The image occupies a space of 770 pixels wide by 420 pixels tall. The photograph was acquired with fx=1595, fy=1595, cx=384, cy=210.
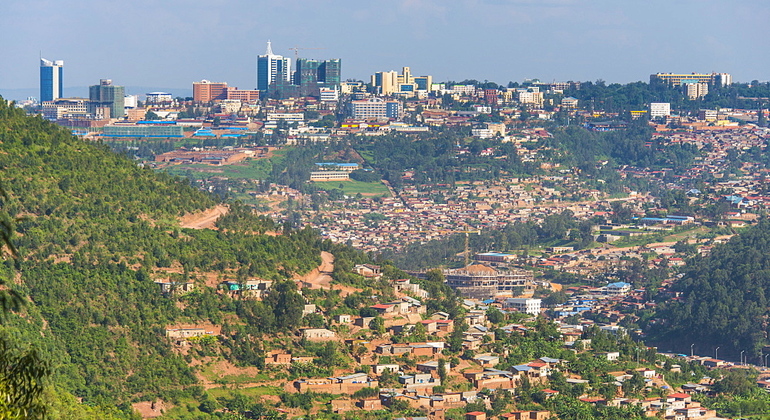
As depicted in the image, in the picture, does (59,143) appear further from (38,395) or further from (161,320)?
(38,395)

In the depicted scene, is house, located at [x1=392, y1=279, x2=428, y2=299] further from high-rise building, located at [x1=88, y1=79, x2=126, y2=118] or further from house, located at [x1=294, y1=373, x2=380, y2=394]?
high-rise building, located at [x1=88, y1=79, x2=126, y2=118]

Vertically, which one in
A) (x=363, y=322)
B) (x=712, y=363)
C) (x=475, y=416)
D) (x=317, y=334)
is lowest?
(x=712, y=363)

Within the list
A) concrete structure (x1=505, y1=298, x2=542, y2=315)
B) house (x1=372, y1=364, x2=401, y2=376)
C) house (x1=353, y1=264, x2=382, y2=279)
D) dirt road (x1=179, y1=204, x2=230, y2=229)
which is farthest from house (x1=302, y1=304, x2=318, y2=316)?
concrete structure (x1=505, y1=298, x2=542, y2=315)

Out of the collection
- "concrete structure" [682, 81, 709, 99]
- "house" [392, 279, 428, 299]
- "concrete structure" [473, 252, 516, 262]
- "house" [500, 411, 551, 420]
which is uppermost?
"concrete structure" [682, 81, 709, 99]

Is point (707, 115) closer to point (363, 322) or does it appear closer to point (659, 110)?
point (659, 110)

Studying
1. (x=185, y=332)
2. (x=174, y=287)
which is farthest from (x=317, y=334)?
(x=174, y=287)

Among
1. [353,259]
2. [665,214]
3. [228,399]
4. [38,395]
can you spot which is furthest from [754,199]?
[38,395]
